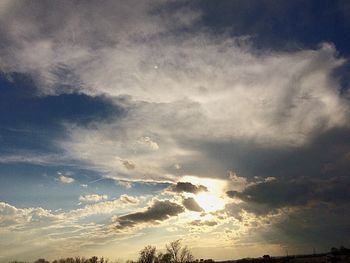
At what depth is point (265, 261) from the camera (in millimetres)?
159125

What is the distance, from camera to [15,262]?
180 m

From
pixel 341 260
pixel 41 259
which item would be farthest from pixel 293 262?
pixel 41 259

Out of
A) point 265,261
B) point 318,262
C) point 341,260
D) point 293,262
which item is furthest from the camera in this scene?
point 265,261

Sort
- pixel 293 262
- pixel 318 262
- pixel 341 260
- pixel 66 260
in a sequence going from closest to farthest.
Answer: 1. pixel 341 260
2. pixel 318 262
3. pixel 293 262
4. pixel 66 260

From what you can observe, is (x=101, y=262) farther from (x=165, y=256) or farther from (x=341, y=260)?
(x=341, y=260)

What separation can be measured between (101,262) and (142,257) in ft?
71.4

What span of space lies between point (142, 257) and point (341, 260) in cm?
8195

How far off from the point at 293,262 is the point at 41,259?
4797 inches

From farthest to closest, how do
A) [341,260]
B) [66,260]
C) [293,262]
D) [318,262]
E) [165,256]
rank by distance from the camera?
[66,260] < [165,256] < [293,262] < [318,262] < [341,260]

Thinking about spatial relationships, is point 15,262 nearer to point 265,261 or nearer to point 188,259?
point 188,259

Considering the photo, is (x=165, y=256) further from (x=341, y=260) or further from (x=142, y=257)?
(x=341, y=260)

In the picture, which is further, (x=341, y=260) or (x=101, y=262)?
(x=101, y=262)

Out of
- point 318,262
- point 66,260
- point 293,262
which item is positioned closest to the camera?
point 318,262

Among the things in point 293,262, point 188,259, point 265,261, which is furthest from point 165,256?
point 293,262
